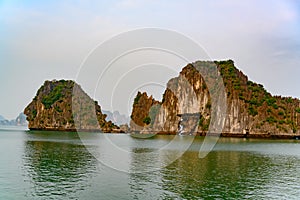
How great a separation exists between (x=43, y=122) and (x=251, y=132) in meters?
95.8

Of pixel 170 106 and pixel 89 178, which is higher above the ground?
pixel 170 106

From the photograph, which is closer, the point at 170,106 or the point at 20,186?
the point at 20,186

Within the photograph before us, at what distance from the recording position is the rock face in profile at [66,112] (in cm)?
16275

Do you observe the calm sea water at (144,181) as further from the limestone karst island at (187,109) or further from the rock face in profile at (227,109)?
the limestone karst island at (187,109)

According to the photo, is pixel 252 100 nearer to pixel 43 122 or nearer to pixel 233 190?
pixel 43 122

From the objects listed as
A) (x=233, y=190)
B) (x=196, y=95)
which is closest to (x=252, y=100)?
(x=196, y=95)

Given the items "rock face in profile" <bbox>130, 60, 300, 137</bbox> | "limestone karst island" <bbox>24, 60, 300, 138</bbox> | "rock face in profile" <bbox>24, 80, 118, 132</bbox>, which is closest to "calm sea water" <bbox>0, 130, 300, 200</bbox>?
"rock face in profile" <bbox>130, 60, 300, 137</bbox>

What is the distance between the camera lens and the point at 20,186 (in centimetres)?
2606

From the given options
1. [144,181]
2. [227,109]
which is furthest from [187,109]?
[144,181]

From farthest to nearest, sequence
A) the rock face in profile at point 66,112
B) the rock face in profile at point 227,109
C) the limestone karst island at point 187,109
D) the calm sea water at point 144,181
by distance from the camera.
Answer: the rock face in profile at point 66,112, the limestone karst island at point 187,109, the rock face in profile at point 227,109, the calm sea water at point 144,181

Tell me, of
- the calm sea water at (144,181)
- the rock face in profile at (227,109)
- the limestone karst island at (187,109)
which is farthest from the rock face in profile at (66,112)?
the calm sea water at (144,181)

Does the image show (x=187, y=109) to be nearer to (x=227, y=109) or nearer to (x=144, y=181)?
(x=227, y=109)

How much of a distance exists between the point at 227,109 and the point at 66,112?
255 feet

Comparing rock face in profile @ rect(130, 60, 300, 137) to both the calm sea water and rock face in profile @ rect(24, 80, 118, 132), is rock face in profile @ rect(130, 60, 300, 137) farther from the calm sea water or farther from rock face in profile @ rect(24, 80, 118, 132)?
the calm sea water
